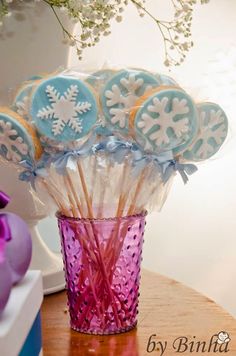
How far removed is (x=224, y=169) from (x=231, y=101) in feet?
1.59

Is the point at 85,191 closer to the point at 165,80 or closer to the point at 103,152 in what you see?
the point at 103,152

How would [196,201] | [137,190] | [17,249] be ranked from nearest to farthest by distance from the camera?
[17,249]
[137,190]
[196,201]

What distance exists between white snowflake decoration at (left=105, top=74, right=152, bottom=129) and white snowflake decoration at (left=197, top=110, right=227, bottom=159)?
8cm

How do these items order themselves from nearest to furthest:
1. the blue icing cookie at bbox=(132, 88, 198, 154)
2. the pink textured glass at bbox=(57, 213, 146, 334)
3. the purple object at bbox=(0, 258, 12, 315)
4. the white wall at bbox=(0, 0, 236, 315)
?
the purple object at bbox=(0, 258, 12, 315), the blue icing cookie at bbox=(132, 88, 198, 154), the pink textured glass at bbox=(57, 213, 146, 334), the white wall at bbox=(0, 0, 236, 315)

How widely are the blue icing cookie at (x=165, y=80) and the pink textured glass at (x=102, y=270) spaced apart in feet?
0.58

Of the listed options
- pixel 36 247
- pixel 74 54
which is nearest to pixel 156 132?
pixel 36 247

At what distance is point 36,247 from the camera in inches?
37.7

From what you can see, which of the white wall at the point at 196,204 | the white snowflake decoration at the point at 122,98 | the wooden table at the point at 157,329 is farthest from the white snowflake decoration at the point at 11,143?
the white wall at the point at 196,204

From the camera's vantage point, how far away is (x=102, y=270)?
78cm

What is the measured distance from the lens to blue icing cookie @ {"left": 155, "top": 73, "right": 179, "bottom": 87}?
71 cm

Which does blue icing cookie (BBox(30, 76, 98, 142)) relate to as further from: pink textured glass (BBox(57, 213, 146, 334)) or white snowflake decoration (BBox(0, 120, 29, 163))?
pink textured glass (BBox(57, 213, 146, 334))

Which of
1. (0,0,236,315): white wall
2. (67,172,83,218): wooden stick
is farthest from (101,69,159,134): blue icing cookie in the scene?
(0,0,236,315): white wall

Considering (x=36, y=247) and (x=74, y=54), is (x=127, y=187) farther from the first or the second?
(x=74, y=54)

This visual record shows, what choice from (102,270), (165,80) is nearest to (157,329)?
(102,270)
